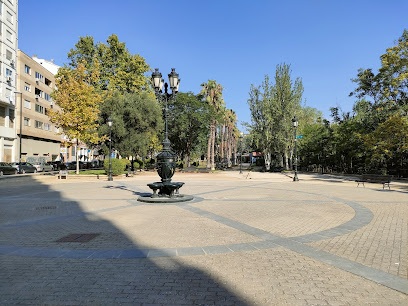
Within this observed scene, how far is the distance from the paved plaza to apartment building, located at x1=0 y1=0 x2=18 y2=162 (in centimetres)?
3831

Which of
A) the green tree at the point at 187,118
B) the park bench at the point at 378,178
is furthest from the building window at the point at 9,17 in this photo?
the park bench at the point at 378,178

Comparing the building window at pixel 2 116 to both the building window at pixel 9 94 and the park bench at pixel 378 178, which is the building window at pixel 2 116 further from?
the park bench at pixel 378 178

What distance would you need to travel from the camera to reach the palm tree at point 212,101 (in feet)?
127

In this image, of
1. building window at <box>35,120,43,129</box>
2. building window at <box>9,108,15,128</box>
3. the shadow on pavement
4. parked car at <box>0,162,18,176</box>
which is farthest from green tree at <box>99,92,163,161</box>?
building window at <box>35,120,43,129</box>

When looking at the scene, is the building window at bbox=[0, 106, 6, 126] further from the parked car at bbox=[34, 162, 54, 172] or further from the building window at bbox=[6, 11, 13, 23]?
the building window at bbox=[6, 11, 13, 23]

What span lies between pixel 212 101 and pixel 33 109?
1281 inches

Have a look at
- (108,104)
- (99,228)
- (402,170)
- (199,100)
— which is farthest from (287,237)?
(199,100)

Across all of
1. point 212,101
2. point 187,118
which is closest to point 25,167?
point 187,118

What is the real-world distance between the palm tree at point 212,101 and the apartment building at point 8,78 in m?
27.5

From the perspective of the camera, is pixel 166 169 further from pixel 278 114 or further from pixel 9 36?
pixel 9 36

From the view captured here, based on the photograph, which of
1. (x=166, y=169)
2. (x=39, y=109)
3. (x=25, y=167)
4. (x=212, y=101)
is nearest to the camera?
(x=166, y=169)

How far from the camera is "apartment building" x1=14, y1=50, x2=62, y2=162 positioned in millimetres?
43812

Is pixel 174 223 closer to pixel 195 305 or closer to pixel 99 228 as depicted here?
pixel 99 228

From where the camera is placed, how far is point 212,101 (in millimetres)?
40500
